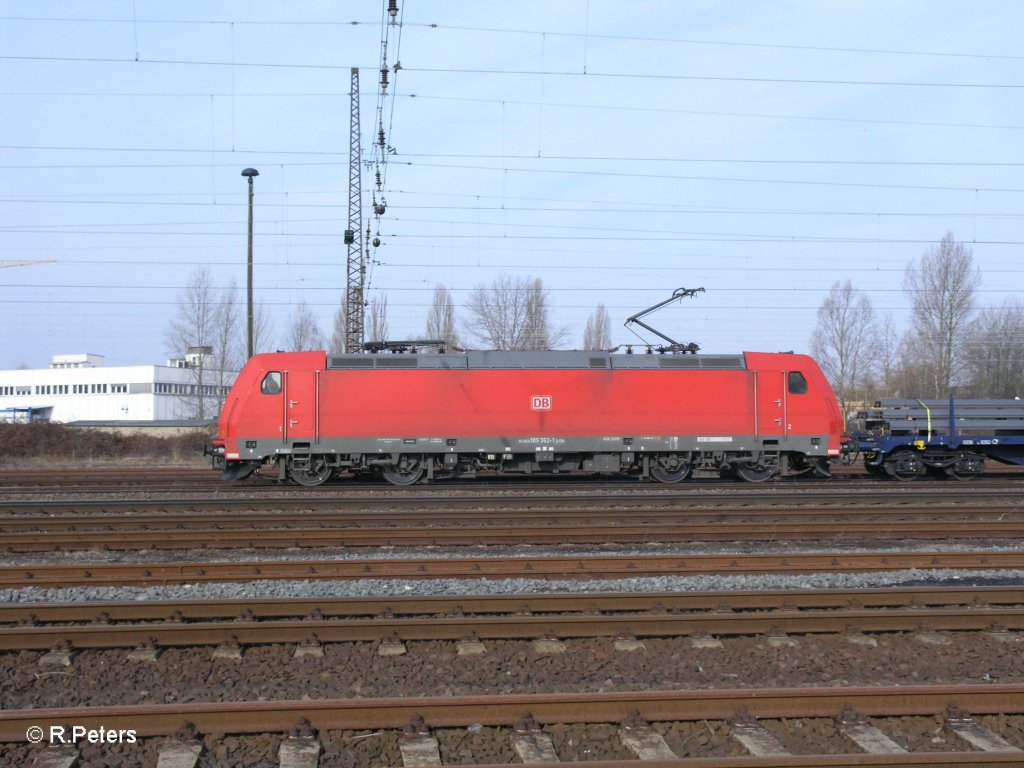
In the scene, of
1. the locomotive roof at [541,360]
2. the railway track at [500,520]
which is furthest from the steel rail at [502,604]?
the locomotive roof at [541,360]

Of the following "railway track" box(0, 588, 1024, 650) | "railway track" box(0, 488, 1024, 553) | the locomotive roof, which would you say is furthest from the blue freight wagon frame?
"railway track" box(0, 588, 1024, 650)

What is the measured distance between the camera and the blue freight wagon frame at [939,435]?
20.8m

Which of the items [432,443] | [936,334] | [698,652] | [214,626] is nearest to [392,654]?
[214,626]

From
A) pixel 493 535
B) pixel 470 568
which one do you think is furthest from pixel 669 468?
pixel 470 568

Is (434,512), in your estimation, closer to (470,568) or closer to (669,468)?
(470,568)

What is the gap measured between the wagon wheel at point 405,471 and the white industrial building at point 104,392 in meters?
39.5

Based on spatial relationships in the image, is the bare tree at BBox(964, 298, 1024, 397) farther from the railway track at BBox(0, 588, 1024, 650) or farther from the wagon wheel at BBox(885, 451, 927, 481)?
the railway track at BBox(0, 588, 1024, 650)

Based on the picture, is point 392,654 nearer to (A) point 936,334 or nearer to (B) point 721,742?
(B) point 721,742

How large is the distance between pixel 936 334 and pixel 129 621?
1680 inches

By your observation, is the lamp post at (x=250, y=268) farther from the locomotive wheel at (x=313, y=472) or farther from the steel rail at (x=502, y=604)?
the steel rail at (x=502, y=604)

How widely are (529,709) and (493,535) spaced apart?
6.23 meters

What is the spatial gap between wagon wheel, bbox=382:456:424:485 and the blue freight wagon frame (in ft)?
34.6

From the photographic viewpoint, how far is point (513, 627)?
23.5 feet

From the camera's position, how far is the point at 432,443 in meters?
18.6
